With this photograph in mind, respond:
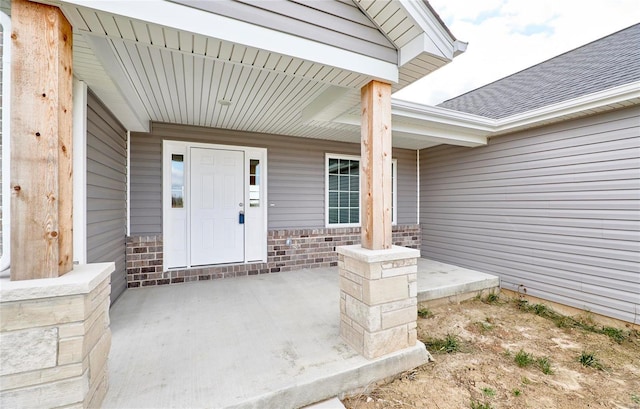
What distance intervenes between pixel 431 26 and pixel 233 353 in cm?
307

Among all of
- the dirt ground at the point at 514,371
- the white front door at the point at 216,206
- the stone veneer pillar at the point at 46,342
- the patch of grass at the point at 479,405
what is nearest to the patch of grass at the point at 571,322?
the dirt ground at the point at 514,371

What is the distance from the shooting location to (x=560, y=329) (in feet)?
10.4

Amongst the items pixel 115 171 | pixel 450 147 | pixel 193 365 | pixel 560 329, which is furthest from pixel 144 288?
pixel 450 147

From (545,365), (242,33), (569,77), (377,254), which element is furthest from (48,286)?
(569,77)

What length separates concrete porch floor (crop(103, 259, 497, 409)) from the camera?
1.72 meters

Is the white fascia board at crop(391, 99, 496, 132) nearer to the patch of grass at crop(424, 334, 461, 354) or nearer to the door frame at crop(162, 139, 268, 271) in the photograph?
the door frame at crop(162, 139, 268, 271)

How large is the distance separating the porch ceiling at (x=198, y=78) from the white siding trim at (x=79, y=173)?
184mm

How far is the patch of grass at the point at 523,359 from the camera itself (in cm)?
242

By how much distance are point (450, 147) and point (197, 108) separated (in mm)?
4648

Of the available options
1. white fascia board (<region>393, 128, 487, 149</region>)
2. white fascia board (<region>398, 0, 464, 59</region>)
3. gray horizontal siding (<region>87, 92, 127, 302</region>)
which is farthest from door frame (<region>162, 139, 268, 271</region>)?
white fascia board (<region>398, 0, 464, 59</region>)

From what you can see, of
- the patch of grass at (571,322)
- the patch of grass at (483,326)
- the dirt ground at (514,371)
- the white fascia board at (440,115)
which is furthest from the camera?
the white fascia board at (440,115)

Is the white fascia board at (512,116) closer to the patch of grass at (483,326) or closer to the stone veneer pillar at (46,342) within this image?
the patch of grass at (483,326)

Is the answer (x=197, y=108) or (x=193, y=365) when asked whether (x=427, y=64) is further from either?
(x=193, y=365)

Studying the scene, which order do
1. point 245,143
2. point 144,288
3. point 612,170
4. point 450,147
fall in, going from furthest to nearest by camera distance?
point 450,147 < point 245,143 < point 144,288 < point 612,170
